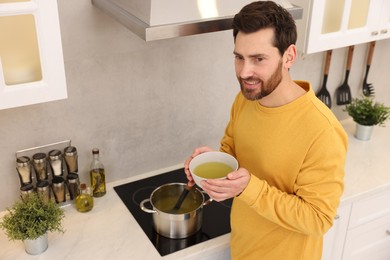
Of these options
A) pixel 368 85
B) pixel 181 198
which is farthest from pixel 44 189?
pixel 368 85

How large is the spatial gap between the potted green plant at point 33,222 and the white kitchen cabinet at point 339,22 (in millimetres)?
1259

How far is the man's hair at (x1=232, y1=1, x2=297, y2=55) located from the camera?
1.39 meters

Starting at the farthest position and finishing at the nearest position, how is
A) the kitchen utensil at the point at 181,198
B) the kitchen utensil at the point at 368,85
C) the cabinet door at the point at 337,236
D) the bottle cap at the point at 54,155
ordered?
the kitchen utensil at the point at 368,85, the cabinet door at the point at 337,236, the bottle cap at the point at 54,155, the kitchen utensil at the point at 181,198

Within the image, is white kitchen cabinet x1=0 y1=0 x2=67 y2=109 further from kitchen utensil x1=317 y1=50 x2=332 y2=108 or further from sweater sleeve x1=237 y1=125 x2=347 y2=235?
kitchen utensil x1=317 y1=50 x2=332 y2=108

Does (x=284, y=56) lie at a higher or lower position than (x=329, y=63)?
higher

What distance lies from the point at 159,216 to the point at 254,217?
38 centimetres

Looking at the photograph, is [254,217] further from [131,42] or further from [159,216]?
[131,42]

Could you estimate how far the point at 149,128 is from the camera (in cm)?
221

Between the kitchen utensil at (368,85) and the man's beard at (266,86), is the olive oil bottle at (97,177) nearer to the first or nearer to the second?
the man's beard at (266,86)

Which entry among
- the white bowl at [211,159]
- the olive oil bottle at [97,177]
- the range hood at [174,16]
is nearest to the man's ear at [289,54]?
the range hood at [174,16]

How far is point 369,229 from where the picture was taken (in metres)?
2.41

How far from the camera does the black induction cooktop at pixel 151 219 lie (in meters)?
1.85

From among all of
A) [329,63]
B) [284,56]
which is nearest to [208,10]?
[284,56]

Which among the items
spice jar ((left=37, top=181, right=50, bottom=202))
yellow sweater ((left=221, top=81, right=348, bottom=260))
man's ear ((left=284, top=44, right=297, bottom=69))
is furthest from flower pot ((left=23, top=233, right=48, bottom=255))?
man's ear ((left=284, top=44, right=297, bottom=69))
